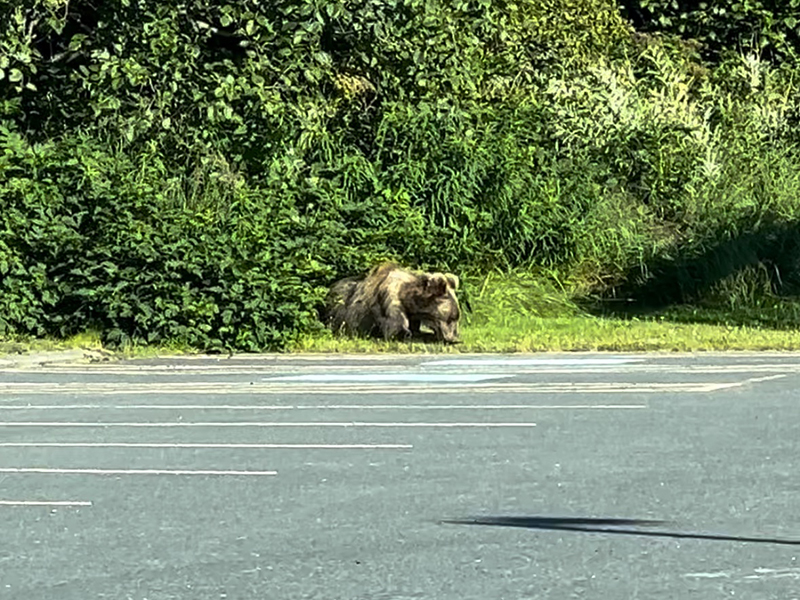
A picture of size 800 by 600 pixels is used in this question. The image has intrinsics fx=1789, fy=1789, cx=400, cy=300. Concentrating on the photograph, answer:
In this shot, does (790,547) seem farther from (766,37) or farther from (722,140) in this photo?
(766,37)

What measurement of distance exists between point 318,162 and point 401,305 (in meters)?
4.25

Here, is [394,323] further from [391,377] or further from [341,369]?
[391,377]

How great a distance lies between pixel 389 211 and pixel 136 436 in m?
9.80

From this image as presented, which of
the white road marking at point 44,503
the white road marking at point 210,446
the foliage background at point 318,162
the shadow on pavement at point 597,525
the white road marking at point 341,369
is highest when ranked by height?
the foliage background at point 318,162

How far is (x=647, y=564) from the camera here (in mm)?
7289

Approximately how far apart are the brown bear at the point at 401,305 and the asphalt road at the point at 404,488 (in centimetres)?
346

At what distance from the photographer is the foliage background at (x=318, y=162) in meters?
19.6

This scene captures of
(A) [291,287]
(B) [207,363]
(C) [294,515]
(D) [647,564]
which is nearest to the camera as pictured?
(D) [647,564]

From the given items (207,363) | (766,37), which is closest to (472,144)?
(207,363)

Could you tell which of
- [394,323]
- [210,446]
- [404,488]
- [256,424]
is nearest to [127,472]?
[210,446]

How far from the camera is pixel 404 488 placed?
30.4ft

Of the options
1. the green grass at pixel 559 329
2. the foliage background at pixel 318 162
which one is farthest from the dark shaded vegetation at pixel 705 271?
the green grass at pixel 559 329

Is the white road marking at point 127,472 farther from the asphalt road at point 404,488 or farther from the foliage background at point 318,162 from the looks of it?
the foliage background at point 318,162

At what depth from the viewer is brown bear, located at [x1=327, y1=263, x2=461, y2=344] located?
19.2 metres
